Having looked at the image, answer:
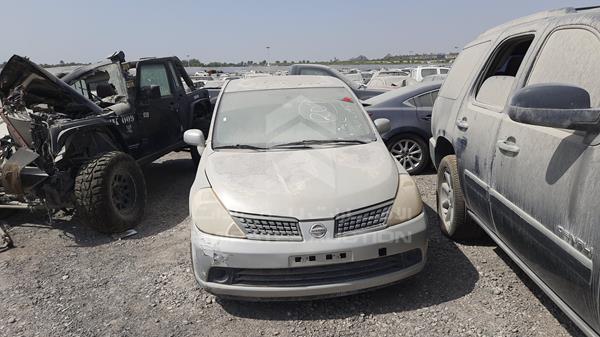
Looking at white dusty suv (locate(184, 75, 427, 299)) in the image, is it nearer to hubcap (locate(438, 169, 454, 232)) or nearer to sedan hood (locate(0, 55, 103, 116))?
hubcap (locate(438, 169, 454, 232))

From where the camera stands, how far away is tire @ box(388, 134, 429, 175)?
6.64 metres

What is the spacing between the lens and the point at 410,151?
668 cm

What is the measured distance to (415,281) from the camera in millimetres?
3346

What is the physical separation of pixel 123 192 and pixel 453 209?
3.61 metres

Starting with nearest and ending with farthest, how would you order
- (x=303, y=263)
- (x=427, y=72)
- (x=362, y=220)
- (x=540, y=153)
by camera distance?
(x=540, y=153) < (x=303, y=263) < (x=362, y=220) < (x=427, y=72)

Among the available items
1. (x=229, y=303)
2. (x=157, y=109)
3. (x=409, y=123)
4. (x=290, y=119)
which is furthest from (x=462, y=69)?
(x=157, y=109)

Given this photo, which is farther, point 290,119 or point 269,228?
point 290,119

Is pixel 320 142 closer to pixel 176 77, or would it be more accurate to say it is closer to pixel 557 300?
pixel 557 300

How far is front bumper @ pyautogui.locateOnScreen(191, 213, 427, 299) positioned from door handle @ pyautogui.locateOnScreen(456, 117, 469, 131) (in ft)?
3.60

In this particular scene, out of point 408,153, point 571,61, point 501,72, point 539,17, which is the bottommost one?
Answer: point 408,153

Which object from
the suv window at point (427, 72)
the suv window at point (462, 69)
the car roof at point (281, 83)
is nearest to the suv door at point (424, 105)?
the suv window at point (462, 69)

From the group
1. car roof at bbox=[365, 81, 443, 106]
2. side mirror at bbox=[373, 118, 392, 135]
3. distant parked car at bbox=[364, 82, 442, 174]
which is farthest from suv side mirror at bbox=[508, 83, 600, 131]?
car roof at bbox=[365, 81, 443, 106]

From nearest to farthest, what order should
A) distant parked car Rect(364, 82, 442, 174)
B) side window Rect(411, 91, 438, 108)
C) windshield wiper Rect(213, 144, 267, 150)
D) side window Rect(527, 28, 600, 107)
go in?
side window Rect(527, 28, 600, 107) < windshield wiper Rect(213, 144, 267, 150) < distant parked car Rect(364, 82, 442, 174) < side window Rect(411, 91, 438, 108)

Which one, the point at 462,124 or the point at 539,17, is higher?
the point at 539,17
